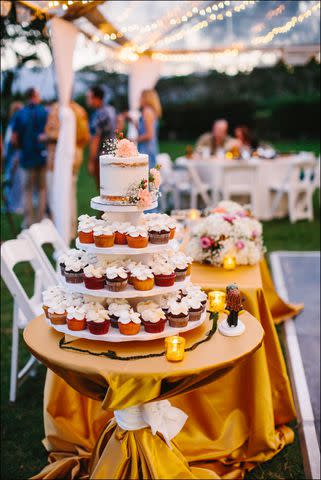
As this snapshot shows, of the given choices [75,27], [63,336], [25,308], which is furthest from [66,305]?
[75,27]

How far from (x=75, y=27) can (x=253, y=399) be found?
5.64 metres

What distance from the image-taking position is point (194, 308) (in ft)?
8.64

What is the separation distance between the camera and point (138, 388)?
2.31 m

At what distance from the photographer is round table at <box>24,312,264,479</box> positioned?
2307 mm

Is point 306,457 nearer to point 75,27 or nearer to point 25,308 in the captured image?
point 25,308

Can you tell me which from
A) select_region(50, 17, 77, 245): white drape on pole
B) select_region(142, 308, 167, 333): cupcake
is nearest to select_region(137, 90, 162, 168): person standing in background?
select_region(50, 17, 77, 245): white drape on pole

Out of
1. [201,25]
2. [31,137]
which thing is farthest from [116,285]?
[201,25]

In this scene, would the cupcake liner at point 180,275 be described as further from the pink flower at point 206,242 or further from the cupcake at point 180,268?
the pink flower at point 206,242

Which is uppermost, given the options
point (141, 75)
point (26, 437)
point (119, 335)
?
point (141, 75)

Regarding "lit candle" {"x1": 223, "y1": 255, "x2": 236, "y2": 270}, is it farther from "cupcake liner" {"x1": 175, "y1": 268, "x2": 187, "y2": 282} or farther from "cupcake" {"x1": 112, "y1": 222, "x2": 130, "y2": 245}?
"cupcake" {"x1": 112, "y1": 222, "x2": 130, "y2": 245}

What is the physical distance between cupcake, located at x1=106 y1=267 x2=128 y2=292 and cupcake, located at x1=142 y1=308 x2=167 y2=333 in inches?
5.7

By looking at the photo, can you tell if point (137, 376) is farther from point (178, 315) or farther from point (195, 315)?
point (195, 315)

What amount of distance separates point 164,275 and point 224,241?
5.10ft

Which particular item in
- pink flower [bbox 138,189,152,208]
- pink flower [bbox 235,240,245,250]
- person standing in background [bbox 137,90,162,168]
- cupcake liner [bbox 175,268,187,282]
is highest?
person standing in background [bbox 137,90,162,168]
